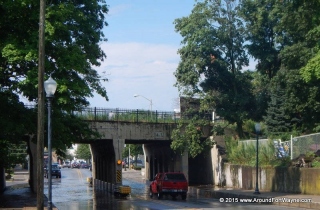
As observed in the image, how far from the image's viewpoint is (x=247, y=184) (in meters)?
41.3

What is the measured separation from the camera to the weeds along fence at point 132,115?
48.4 m

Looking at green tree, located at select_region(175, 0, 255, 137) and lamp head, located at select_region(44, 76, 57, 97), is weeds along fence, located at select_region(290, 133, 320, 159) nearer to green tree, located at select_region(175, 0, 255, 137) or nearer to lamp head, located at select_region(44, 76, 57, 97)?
green tree, located at select_region(175, 0, 255, 137)

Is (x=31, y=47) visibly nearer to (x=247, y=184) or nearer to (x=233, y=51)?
(x=247, y=184)

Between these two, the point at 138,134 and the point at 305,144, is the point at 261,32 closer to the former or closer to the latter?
the point at 138,134

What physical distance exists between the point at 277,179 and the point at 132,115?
58.5ft

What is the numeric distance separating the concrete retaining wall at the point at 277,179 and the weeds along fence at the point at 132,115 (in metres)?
7.47

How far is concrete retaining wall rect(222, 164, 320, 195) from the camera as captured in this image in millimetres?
A: 31688

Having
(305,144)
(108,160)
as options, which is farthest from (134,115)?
(305,144)

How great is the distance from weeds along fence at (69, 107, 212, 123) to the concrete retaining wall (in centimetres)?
747

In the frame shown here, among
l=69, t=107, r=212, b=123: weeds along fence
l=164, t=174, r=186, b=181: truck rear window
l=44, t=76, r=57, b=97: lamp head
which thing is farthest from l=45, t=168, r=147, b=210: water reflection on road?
l=44, t=76, r=57, b=97: lamp head

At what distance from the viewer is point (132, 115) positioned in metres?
50.4

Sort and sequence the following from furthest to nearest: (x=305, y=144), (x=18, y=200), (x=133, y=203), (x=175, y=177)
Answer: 1. (x=175, y=177)
2. (x=305, y=144)
3. (x=18, y=200)
4. (x=133, y=203)

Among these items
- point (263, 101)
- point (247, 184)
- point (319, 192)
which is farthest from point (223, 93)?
point (319, 192)

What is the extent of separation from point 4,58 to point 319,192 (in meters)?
18.1
